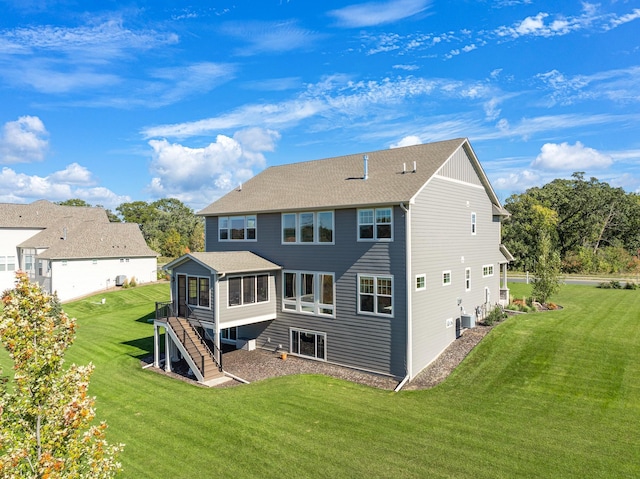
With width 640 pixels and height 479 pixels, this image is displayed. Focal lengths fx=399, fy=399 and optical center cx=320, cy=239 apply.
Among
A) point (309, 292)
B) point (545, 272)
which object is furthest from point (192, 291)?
point (545, 272)

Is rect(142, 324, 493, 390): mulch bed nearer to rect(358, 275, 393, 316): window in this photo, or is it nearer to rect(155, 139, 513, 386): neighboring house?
→ rect(155, 139, 513, 386): neighboring house

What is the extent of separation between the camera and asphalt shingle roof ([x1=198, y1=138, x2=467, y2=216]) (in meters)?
16.7

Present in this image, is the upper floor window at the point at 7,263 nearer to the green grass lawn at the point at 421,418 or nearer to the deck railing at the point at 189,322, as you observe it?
the green grass lawn at the point at 421,418

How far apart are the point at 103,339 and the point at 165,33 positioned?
53.9 feet

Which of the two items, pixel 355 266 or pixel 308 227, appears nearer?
pixel 355 266

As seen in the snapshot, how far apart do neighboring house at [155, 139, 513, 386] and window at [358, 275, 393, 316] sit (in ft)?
0.15

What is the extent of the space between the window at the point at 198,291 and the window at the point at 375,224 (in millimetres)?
7244

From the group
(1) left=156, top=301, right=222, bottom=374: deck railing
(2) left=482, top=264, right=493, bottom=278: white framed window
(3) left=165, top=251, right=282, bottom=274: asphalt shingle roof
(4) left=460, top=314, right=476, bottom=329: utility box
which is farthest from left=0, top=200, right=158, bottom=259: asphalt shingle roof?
(4) left=460, top=314, right=476, bottom=329: utility box

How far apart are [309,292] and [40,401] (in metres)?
13.5

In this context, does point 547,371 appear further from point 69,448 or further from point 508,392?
point 69,448

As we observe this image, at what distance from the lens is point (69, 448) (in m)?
5.24

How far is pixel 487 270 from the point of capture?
22.8m

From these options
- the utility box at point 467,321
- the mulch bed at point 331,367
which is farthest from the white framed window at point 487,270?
the utility box at point 467,321

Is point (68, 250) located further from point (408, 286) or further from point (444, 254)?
point (444, 254)
